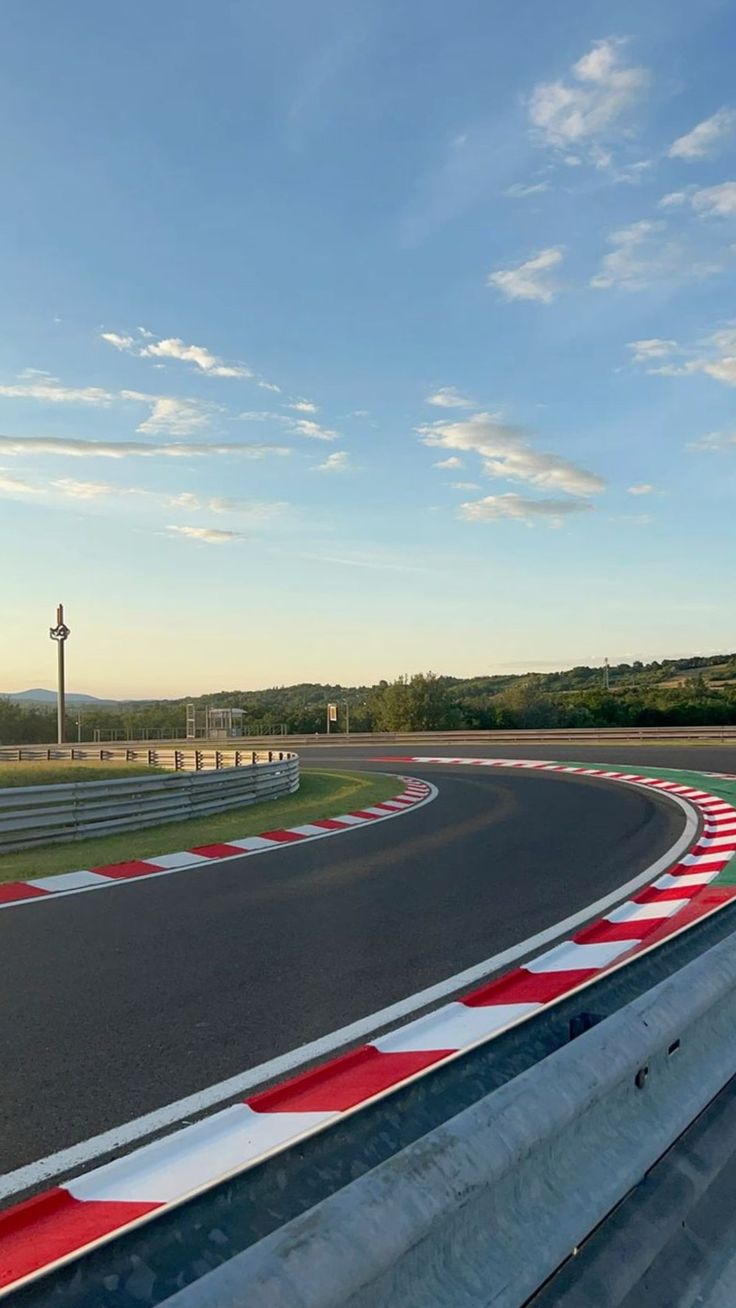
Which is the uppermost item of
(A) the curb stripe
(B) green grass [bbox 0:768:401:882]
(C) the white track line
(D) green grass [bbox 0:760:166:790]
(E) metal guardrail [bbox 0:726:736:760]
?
(D) green grass [bbox 0:760:166:790]

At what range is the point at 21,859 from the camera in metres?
11.5

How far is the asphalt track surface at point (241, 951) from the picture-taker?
4645mm

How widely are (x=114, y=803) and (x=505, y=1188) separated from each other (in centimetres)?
1212

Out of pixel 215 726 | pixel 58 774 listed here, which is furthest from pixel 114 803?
pixel 215 726

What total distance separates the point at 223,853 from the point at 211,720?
50.2 meters

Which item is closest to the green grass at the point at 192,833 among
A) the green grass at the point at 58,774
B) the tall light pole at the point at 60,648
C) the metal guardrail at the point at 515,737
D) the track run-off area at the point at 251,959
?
the track run-off area at the point at 251,959

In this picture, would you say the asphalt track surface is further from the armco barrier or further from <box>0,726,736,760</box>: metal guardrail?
<box>0,726,736,760</box>: metal guardrail

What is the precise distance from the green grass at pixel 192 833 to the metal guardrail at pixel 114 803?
0.15m

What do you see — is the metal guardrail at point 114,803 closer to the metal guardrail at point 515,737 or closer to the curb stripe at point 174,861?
the curb stripe at point 174,861

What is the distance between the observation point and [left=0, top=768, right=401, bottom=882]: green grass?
11039 mm

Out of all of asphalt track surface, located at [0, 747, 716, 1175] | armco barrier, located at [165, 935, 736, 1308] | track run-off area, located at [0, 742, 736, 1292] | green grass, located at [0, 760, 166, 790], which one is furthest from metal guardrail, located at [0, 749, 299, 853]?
armco barrier, located at [165, 935, 736, 1308]

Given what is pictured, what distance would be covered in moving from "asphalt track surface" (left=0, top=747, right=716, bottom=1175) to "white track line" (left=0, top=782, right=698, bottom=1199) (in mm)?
79

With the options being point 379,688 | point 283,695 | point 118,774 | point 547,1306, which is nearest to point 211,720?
point 379,688

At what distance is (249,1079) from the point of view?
455 centimetres
